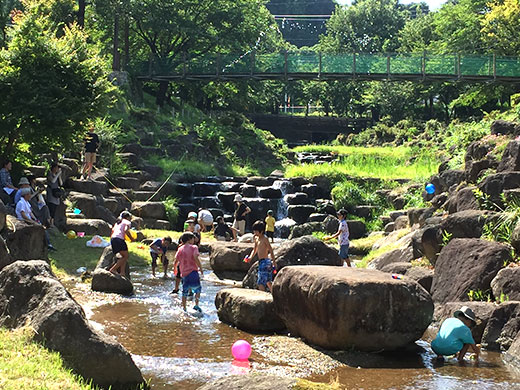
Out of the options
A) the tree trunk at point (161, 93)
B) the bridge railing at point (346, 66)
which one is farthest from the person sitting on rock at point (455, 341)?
the tree trunk at point (161, 93)

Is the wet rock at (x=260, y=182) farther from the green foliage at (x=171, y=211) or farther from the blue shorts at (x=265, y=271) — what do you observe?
Answer: the blue shorts at (x=265, y=271)

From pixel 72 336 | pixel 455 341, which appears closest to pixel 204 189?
pixel 455 341

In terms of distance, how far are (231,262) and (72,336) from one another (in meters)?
10.5

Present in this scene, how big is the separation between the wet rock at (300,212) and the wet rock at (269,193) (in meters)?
1.32

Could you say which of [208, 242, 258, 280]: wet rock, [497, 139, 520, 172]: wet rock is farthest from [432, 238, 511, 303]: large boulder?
[208, 242, 258, 280]: wet rock

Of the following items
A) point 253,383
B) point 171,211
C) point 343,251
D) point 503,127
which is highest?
point 503,127

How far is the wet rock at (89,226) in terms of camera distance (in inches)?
860

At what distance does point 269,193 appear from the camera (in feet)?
108

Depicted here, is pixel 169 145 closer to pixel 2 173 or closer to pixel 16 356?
pixel 2 173

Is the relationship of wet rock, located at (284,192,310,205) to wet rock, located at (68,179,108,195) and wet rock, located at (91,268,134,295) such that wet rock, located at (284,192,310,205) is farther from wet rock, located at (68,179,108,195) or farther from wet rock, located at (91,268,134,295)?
wet rock, located at (91,268,134,295)

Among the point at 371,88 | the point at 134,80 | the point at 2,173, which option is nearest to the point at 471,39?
the point at 371,88

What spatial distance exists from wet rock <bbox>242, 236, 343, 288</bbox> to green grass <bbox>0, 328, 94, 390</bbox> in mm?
7462

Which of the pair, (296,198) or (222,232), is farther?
(296,198)

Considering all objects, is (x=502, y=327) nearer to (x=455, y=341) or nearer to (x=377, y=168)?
(x=455, y=341)
